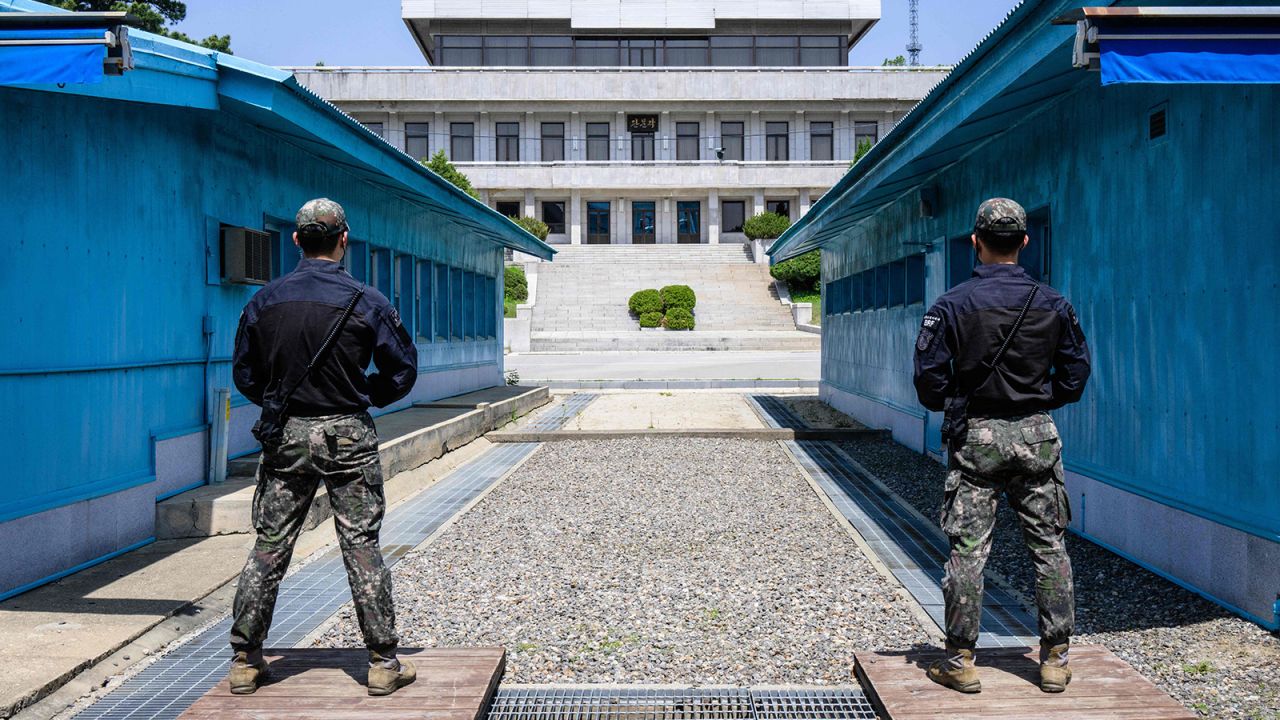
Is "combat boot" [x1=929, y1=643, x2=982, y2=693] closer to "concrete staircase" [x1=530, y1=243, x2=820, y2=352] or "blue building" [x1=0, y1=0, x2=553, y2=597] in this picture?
"blue building" [x1=0, y1=0, x2=553, y2=597]

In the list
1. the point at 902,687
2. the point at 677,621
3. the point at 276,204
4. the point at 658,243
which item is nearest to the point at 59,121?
the point at 276,204

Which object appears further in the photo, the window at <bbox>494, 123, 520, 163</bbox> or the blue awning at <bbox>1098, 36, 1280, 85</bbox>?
the window at <bbox>494, 123, 520, 163</bbox>

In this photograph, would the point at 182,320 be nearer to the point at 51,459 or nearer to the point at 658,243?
the point at 51,459

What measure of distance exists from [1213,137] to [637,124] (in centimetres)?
5242

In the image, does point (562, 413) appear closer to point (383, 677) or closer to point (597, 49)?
point (383, 677)

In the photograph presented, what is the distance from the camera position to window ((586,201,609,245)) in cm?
5638

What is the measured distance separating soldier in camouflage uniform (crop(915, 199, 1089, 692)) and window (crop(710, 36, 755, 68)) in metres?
60.1

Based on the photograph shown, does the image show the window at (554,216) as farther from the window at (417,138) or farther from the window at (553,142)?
the window at (417,138)

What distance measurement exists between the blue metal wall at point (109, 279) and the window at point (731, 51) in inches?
2175

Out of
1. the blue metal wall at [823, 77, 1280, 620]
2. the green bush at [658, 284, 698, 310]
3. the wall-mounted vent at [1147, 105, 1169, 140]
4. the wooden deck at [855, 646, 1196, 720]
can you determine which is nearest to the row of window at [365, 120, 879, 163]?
the green bush at [658, 284, 698, 310]

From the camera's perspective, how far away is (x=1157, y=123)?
6.16 metres

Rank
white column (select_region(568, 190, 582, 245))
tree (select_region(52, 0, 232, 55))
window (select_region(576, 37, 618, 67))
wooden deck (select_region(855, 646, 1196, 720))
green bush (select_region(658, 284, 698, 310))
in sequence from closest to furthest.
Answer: wooden deck (select_region(855, 646, 1196, 720)) < tree (select_region(52, 0, 232, 55)) < green bush (select_region(658, 284, 698, 310)) < white column (select_region(568, 190, 582, 245)) < window (select_region(576, 37, 618, 67))

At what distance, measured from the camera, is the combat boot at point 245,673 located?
4.04 metres

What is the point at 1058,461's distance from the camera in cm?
405
